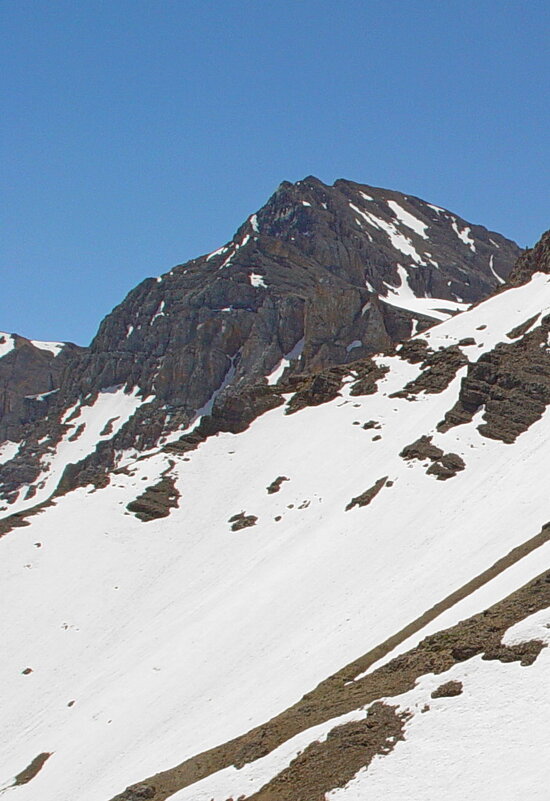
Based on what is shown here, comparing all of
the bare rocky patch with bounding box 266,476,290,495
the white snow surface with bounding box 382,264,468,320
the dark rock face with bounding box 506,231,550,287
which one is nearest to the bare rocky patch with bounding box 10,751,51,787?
the bare rocky patch with bounding box 266,476,290,495

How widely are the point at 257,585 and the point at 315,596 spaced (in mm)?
5061

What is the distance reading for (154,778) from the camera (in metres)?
19.9

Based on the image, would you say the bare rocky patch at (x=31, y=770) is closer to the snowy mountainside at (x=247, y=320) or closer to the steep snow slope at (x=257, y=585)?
the steep snow slope at (x=257, y=585)

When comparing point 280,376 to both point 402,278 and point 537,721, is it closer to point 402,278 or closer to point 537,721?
point 402,278

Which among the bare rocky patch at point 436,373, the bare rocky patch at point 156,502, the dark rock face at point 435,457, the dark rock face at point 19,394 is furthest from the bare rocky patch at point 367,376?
the dark rock face at point 19,394

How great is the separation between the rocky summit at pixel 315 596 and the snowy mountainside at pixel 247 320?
50.6 meters

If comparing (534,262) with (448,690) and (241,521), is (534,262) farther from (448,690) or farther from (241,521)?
(448,690)

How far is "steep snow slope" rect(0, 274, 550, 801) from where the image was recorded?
23844mm

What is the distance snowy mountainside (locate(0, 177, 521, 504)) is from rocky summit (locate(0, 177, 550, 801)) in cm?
5060

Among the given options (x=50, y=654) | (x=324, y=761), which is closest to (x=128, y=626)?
(x=50, y=654)

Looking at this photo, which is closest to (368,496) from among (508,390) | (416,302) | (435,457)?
(435,457)

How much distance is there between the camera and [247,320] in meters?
149

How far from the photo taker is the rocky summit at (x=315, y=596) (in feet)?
47.2

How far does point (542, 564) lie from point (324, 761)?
36.8ft
